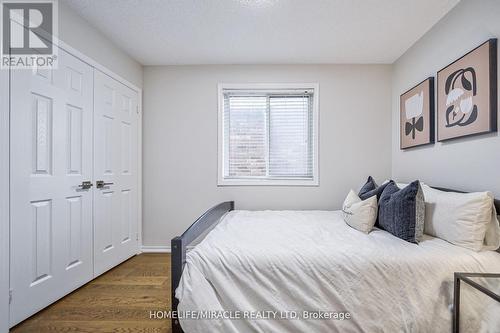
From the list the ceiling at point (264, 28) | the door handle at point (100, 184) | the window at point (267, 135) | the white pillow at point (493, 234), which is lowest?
the white pillow at point (493, 234)

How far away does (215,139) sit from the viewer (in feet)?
10.0

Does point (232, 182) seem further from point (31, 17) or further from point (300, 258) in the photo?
point (31, 17)

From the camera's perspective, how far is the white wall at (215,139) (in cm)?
298

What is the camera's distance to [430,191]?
188 cm

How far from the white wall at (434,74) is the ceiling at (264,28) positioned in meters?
0.14

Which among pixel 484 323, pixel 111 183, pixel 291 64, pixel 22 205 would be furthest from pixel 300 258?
pixel 291 64

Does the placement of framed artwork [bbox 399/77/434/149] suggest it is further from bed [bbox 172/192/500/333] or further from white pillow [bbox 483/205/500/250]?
bed [bbox 172/192/500/333]

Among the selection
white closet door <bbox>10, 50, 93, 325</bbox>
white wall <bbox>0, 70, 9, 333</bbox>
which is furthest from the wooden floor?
white wall <bbox>0, 70, 9, 333</bbox>

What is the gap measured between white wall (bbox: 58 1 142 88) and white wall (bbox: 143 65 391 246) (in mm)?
296

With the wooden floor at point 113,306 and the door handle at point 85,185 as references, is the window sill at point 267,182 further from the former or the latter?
the door handle at point 85,185

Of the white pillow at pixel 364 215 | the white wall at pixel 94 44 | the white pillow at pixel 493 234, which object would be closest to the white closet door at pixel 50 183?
the white wall at pixel 94 44

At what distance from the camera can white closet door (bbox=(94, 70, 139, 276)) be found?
2.35 metres

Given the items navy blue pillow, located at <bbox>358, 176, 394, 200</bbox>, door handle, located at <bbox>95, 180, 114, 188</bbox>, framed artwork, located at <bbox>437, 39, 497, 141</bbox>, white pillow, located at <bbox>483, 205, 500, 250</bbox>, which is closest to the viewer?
white pillow, located at <bbox>483, 205, 500, 250</bbox>

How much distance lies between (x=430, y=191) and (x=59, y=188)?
9.61 ft
